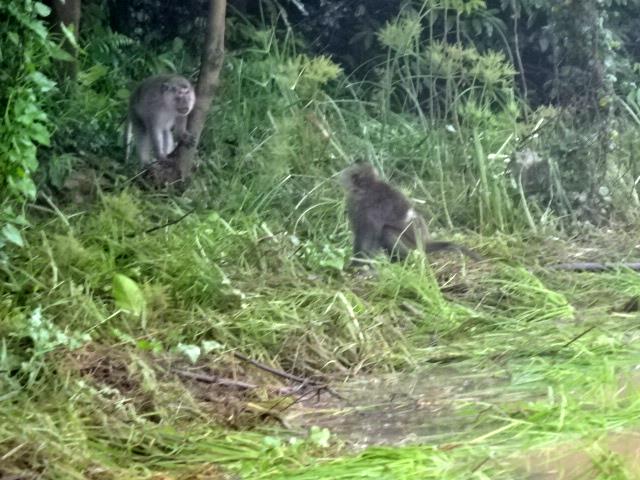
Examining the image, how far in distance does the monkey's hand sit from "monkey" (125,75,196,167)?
2.86ft

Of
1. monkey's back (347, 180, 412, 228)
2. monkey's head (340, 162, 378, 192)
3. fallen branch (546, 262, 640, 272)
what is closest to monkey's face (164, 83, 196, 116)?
monkey's head (340, 162, 378, 192)

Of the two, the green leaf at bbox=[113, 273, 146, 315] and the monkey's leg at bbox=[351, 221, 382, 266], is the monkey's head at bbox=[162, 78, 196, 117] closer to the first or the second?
the monkey's leg at bbox=[351, 221, 382, 266]

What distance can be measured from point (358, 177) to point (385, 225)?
522mm

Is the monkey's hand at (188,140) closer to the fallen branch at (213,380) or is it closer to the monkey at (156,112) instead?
the monkey at (156,112)

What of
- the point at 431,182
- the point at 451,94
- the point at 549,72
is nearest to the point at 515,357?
the point at 431,182

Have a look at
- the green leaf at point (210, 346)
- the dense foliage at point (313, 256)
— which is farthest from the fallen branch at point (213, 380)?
the green leaf at point (210, 346)

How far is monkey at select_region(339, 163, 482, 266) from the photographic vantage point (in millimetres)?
8031

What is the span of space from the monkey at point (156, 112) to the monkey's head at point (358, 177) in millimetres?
2206

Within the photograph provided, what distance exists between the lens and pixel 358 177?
8.43 metres

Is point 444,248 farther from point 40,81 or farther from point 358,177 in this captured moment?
point 40,81

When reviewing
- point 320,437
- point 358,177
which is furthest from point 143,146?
point 320,437

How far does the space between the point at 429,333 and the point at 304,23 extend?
7.30 meters

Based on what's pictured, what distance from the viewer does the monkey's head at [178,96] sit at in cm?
1033

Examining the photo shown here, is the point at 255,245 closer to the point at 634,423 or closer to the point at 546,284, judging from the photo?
the point at 546,284
